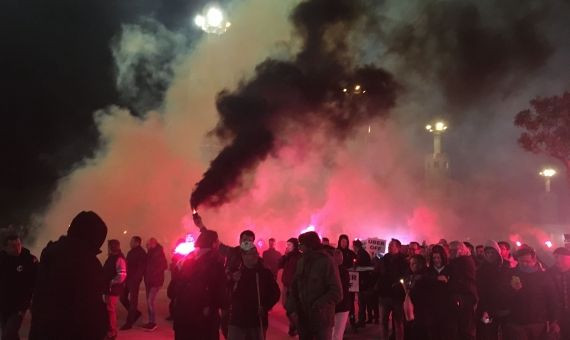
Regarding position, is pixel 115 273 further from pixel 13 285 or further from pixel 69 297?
pixel 69 297

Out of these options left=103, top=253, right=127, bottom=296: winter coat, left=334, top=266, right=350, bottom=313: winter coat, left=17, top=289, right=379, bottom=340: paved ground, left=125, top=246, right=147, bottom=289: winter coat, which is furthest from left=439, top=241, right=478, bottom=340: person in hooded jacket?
left=125, top=246, right=147, bottom=289: winter coat

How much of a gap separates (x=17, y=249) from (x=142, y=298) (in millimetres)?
6702

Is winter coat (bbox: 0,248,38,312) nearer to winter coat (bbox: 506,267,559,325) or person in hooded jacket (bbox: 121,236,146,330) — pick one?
person in hooded jacket (bbox: 121,236,146,330)

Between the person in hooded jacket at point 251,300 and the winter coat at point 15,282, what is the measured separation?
2643 millimetres

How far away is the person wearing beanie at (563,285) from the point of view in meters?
6.18

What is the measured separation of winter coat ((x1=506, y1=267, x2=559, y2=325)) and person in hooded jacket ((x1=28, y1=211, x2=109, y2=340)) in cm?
492

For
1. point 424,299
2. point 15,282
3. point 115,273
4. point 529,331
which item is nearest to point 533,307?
point 529,331

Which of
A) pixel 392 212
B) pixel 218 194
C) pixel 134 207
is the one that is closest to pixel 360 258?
pixel 218 194

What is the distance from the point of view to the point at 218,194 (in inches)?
558

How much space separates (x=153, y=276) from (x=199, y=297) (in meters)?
5.37

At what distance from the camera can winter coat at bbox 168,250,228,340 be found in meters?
4.42

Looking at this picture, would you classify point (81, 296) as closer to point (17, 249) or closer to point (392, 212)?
point (17, 249)

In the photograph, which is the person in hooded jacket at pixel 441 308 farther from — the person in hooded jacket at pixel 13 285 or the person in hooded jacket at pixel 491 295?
the person in hooded jacket at pixel 13 285

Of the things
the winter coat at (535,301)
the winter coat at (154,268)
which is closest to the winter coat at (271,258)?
the winter coat at (154,268)
